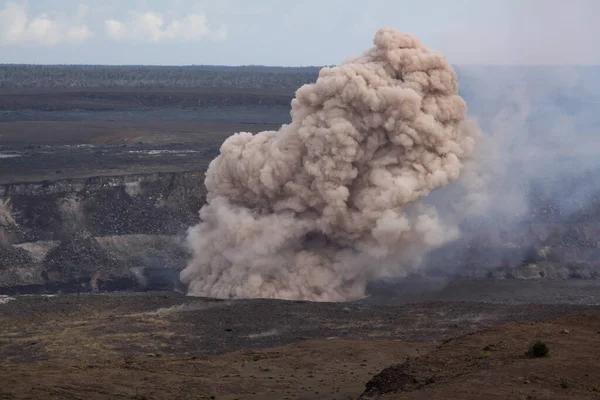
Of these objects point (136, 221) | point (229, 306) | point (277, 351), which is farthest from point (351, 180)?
point (136, 221)

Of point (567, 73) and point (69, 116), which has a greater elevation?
point (567, 73)

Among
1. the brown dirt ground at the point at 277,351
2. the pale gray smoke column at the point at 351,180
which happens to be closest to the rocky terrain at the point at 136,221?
the pale gray smoke column at the point at 351,180

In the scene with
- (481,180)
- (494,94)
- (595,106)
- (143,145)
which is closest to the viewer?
(481,180)

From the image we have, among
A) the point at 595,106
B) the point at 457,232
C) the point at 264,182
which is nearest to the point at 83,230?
the point at 264,182

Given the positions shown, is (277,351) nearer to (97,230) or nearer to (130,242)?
(130,242)

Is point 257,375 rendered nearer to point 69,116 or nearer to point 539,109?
point 539,109

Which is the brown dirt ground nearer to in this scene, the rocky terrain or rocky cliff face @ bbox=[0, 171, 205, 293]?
rocky cliff face @ bbox=[0, 171, 205, 293]
